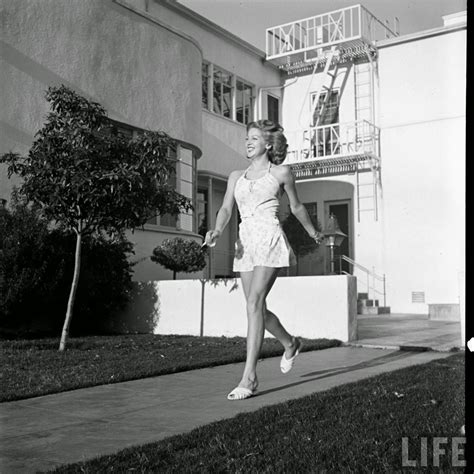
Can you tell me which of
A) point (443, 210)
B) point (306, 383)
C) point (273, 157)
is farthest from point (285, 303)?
point (443, 210)

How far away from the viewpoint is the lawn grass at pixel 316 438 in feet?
7.77

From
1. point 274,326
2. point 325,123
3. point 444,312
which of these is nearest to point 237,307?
point 274,326

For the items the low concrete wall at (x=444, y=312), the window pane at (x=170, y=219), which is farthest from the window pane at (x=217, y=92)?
the low concrete wall at (x=444, y=312)

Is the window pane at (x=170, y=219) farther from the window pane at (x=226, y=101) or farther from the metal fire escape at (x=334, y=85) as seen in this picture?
the metal fire escape at (x=334, y=85)

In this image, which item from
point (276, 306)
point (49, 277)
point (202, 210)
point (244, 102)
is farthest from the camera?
point (244, 102)

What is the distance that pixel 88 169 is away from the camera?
21.9 ft

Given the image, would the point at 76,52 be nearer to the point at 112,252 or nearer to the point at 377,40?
the point at 112,252

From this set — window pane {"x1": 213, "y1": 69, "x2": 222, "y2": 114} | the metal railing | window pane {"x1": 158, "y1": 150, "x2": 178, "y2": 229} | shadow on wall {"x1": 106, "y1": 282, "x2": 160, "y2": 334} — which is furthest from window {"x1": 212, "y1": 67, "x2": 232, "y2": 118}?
shadow on wall {"x1": 106, "y1": 282, "x2": 160, "y2": 334}

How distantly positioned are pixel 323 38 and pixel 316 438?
59.9ft

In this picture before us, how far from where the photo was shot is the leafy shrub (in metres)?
8.25

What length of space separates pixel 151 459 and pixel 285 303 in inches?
241

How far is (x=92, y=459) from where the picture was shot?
8.24ft

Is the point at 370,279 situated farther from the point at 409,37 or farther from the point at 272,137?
the point at 272,137

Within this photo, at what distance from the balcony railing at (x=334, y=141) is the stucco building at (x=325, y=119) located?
0.04 meters
